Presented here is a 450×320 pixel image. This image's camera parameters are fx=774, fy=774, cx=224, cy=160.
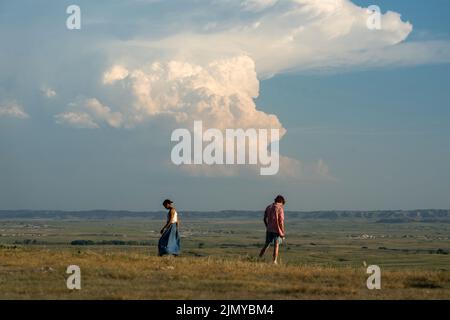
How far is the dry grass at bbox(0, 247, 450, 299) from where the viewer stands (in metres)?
17.5

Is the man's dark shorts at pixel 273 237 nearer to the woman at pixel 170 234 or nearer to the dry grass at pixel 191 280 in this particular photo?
the dry grass at pixel 191 280

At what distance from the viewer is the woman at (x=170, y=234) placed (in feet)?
85.3

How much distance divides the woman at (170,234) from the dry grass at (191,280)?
117 centimetres

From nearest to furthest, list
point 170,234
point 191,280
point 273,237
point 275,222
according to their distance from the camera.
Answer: point 191,280 → point 275,222 → point 273,237 → point 170,234

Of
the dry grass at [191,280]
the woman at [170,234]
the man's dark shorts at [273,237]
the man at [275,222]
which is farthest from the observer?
the woman at [170,234]

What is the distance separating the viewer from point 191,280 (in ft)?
65.6

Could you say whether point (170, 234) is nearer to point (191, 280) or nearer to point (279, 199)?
point (279, 199)

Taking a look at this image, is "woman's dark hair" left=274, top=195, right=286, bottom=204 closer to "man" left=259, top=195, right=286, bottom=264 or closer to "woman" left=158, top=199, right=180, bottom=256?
"man" left=259, top=195, right=286, bottom=264

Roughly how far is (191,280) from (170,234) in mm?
6508

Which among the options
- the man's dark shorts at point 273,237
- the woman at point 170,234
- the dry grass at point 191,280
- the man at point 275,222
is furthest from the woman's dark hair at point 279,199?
the woman at point 170,234

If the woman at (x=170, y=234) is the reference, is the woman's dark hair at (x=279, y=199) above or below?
above

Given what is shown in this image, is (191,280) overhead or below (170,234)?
below

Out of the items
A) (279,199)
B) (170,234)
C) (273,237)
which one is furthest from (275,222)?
(170,234)
